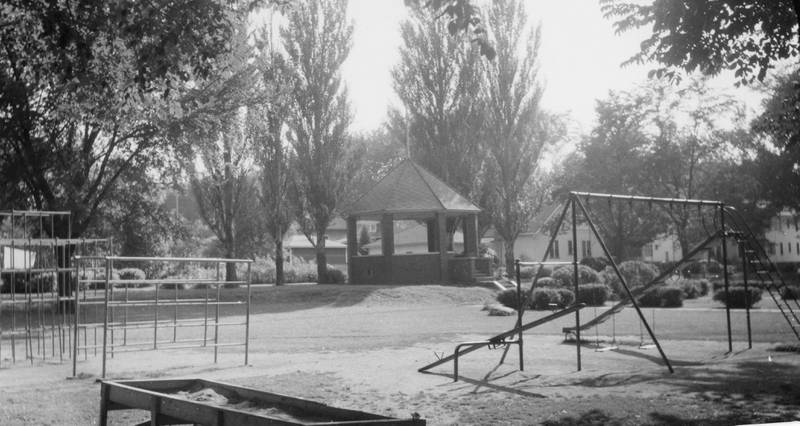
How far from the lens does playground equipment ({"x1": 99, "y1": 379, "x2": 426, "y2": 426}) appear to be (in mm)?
4508

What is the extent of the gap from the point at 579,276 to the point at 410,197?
760 centimetres

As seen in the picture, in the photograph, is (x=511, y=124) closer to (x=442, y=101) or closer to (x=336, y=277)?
(x=442, y=101)

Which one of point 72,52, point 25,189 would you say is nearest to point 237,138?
point 25,189

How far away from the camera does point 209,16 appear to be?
9047 millimetres

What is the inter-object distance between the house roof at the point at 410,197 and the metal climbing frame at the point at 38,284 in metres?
8.39

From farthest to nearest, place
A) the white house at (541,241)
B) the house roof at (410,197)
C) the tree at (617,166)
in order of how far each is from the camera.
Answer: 1. the white house at (541,241)
2. the tree at (617,166)
3. the house roof at (410,197)

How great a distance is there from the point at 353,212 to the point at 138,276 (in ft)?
24.1

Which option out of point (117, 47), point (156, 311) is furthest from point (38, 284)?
point (117, 47)

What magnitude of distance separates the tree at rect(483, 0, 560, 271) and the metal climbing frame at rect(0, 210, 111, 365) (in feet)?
51.2

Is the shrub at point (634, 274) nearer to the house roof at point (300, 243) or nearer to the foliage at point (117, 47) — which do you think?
the foliage at point (117, 47)

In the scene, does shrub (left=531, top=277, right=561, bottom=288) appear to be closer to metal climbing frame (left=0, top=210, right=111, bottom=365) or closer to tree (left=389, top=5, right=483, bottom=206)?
metal climbing frame (left=0, top=210, right=111, bottom=365)

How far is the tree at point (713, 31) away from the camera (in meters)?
9.40

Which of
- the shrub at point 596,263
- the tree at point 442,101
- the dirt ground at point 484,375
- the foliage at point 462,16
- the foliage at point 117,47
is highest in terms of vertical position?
the tree at point 442,101

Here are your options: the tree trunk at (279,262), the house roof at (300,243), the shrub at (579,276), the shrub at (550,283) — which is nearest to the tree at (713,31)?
the shrub at (579,276)
